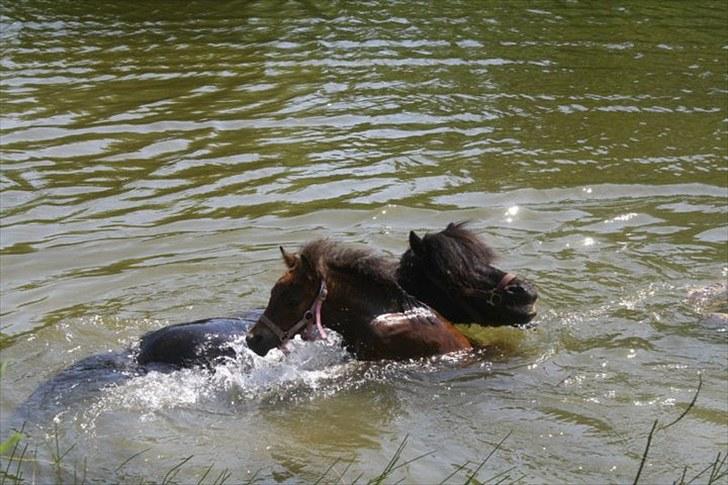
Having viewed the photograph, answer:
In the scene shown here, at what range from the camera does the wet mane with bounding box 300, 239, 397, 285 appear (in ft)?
25.3

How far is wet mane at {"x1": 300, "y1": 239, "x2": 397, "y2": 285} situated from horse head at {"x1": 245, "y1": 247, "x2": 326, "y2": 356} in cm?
7

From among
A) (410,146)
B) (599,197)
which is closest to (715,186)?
(599,197)

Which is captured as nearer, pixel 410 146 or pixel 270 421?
pixel 270 421

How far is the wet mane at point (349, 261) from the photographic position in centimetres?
771

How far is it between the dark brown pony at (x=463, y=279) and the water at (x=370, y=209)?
1.25ft

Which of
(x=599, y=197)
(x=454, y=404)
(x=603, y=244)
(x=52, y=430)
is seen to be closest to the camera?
(x=52, y=430)

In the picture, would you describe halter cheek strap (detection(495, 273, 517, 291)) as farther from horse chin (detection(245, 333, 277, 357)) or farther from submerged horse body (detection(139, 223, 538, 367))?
horse chin (detection(245, 333, 277, 357))

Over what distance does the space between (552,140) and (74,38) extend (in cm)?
854

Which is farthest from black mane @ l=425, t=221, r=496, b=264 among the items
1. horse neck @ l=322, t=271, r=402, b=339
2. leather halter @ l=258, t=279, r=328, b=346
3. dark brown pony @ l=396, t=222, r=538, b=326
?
leather halter @ l=258, t=279, r=328, b=346

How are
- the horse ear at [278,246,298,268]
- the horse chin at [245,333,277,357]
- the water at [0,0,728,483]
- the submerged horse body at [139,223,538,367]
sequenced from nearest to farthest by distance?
1. the water at [0,0,728,483]
2. the horse chin at [245,333,277,357]
3. the submerged horse body at [139,223,538,367]
4. the horse ear at [278,246,298,268]

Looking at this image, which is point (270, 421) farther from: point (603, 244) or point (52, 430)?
point (603, 244)

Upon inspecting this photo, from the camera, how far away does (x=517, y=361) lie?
826cm

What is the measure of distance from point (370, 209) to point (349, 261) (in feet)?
11.3

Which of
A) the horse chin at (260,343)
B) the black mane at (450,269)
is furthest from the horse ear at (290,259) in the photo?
the black mane at (450,269)
